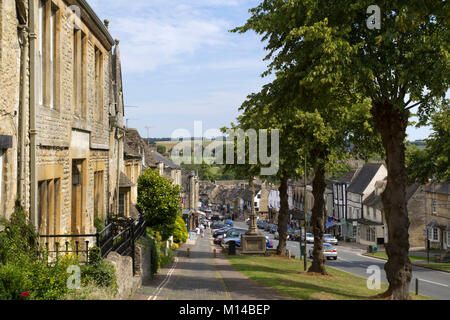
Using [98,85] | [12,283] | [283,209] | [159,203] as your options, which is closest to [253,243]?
[283,209]

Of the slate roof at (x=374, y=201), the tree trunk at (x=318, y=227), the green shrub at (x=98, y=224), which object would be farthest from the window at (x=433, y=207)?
the green shrub at (x=98, y=224)

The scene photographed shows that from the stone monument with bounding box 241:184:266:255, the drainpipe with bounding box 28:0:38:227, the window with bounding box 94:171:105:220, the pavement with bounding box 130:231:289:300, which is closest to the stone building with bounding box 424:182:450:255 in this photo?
the stone monument with bounding box 241:184:266:255

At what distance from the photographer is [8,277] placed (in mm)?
7617

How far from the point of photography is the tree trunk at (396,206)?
14375 millimetres

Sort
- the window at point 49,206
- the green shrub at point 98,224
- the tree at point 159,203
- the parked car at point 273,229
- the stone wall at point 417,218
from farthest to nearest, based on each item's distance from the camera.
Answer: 1. the parked car at point 273,229
2. the stone wall at point 417,218
3. the tree at point 159,203
4. the green shrub at point 98,224
5. the window at point 49,206

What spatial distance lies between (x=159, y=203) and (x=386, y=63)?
54.2 feet

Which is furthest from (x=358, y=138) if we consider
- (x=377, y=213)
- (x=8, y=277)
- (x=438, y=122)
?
(x=377, y=213)

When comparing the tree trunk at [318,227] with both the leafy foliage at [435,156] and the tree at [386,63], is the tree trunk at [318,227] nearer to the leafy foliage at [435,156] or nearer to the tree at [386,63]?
the tree at [386,63]

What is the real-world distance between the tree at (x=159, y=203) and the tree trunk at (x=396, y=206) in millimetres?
14981

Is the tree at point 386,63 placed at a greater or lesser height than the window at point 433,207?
greater

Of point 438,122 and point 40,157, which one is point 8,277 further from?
point 438,122

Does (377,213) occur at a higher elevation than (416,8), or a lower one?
lower

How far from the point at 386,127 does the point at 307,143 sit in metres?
10.2

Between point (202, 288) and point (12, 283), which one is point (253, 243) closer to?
point (202, 288)
